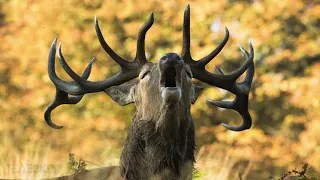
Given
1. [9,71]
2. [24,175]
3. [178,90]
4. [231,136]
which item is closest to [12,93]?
[9,71]

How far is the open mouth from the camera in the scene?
3.47m

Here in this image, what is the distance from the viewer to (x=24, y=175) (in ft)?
16.2

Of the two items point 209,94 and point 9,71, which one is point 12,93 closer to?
point 9,71

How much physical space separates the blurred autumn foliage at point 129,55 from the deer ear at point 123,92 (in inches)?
220

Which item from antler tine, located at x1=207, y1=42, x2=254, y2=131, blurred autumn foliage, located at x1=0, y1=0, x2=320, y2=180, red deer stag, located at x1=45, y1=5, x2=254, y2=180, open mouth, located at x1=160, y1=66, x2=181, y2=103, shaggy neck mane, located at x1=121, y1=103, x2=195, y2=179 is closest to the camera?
open mouth, located at x1=160, y1=66, x2=181, y2=103

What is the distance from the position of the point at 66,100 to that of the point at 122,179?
0.92 metres

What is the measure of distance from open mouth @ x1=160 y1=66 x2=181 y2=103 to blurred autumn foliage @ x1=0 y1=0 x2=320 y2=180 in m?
6.49

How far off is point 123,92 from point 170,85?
94 centimetres

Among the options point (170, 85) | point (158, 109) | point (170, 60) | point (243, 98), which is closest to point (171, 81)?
point (170, 85)

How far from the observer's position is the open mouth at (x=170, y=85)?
3.47 m

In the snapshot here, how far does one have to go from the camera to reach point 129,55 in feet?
35.3

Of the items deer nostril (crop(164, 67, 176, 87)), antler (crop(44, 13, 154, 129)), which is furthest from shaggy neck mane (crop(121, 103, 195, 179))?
antler (crop(44, 13, 154, 129))

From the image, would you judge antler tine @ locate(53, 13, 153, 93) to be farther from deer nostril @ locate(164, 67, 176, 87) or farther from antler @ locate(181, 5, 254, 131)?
deer nostril @ locate(164, 67, 176, 87)

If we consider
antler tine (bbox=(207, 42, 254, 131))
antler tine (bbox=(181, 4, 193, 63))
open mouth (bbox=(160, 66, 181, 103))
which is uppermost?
antler tine (bbox=(181, 4, 193, 63))
